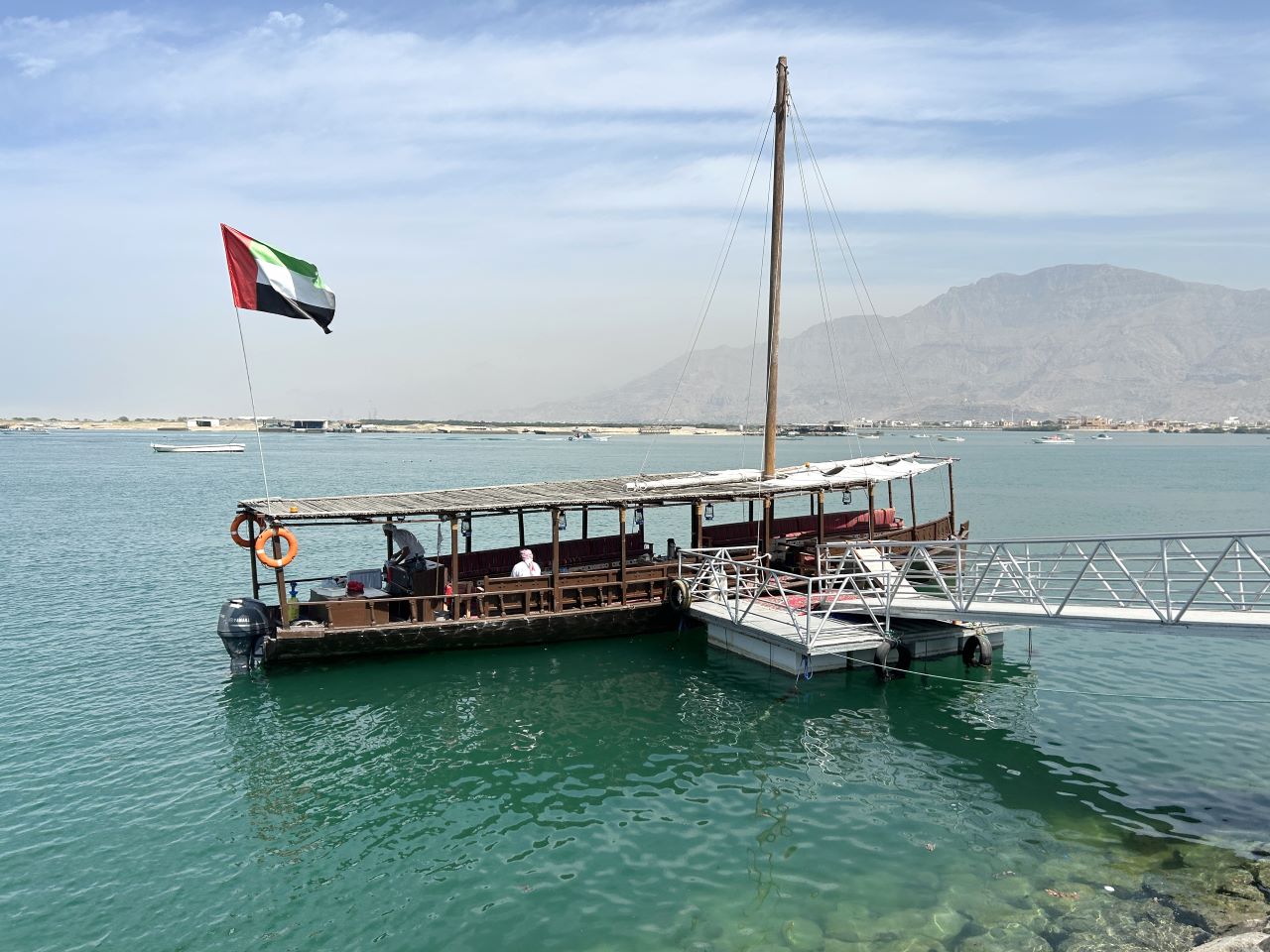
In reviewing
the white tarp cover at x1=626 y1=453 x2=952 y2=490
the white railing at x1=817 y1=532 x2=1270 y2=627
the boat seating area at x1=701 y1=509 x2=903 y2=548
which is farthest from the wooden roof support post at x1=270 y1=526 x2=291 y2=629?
the white railing at x1=817 y1=532 x2=1270 y2=627

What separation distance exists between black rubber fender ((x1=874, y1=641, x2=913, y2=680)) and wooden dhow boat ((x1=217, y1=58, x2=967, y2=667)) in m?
5.36

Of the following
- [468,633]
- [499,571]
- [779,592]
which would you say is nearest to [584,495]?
[499,571]

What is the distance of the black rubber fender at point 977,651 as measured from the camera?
21.4 meters

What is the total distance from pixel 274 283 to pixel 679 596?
13.3 meters

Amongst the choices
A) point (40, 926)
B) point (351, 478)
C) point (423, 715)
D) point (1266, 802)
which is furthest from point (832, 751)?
point (351, 478)

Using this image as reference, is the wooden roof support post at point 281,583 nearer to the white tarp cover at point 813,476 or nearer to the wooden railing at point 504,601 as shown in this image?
the wooden railing at point 504,601

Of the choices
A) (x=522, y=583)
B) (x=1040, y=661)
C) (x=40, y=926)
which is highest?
(x=522, y=583)

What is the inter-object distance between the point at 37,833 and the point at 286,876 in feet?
15.3

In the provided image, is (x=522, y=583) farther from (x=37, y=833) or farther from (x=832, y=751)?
(x=37, y=833)

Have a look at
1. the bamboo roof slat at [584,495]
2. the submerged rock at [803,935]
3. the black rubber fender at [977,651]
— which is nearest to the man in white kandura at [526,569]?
the bamboo roof slat at [584,495]

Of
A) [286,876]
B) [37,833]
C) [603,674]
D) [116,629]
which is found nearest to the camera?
[286,876]

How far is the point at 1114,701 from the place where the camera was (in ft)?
65.1

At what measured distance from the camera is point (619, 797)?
1480cm

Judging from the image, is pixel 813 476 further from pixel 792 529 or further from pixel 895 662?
pixel 895 662
